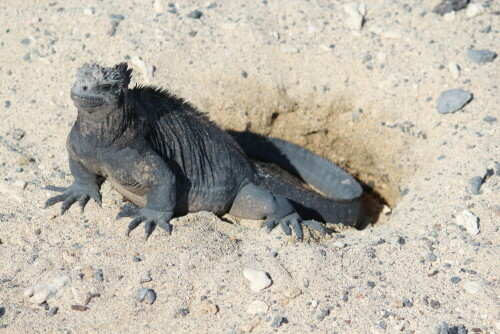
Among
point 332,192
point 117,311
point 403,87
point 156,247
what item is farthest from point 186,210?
point 403,87

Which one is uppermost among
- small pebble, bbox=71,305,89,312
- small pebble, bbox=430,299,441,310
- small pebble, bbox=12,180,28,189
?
small pebble, bbox=12,180,28,189

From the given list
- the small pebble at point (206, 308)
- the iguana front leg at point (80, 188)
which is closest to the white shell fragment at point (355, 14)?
the iguana front leg at point (80, 188)

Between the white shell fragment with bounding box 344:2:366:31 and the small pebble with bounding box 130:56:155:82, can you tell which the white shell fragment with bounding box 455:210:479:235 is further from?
the small pebble with bounding box 130:56:155:82

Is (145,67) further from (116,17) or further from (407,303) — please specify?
(407,303)

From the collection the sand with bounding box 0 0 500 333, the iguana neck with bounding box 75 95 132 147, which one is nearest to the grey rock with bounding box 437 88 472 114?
the sand with bounding box 0 0 500 333

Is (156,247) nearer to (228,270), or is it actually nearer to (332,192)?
(228,270)

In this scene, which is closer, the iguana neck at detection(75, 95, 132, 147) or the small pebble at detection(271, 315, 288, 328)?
the small pebble at detection(271, 315, 288, 328)
